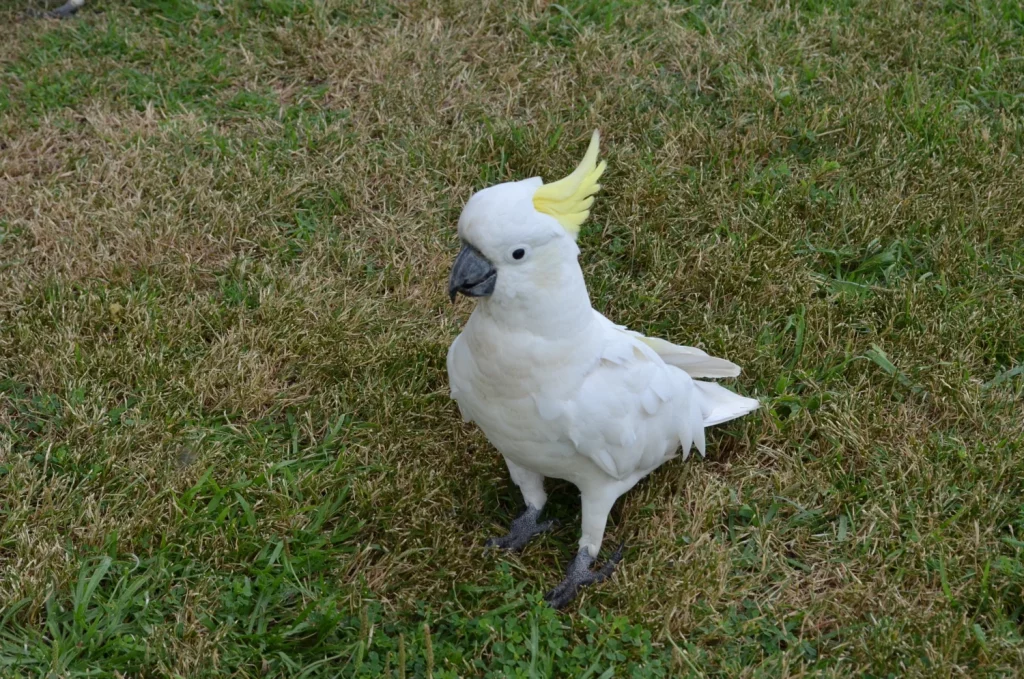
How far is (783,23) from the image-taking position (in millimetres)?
3928

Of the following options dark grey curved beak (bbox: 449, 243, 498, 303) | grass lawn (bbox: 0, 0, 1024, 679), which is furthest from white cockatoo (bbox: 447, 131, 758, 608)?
grass lawn (bbox: 0, 0, 1024, 679)

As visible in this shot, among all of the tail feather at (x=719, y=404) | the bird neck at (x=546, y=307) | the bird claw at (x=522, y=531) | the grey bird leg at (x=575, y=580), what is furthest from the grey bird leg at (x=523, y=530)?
the bird neck at (x=546, y=307)

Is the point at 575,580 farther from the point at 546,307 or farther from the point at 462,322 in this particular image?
the point at 462,322

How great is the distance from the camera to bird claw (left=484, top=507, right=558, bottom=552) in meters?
2.43

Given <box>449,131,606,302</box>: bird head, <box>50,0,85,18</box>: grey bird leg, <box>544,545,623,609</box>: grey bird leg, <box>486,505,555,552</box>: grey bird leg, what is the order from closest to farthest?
<box>449,131,606,302</box>: bird head → <box>544,545,623,609</box>: grey bird leg → <box>486,505,555,552</box>: grey bird leg → <box>50,0,85,18</box>: grey bird leg

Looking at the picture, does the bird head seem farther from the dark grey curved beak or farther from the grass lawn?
the grass lawn

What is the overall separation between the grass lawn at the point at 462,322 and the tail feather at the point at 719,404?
6.6 inches

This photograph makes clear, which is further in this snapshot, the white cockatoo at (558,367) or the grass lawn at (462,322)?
the grass lawn at (462,322)

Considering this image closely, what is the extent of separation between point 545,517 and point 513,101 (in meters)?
1.82

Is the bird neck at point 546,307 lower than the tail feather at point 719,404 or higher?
higher

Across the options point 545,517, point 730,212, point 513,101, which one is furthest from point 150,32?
point 545,517

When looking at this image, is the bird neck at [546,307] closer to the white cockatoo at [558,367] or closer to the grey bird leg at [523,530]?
the white cockatoo at [558,367]

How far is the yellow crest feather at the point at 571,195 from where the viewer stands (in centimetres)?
189

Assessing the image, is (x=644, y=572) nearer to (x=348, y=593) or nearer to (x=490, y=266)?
(x=348, y=593)
